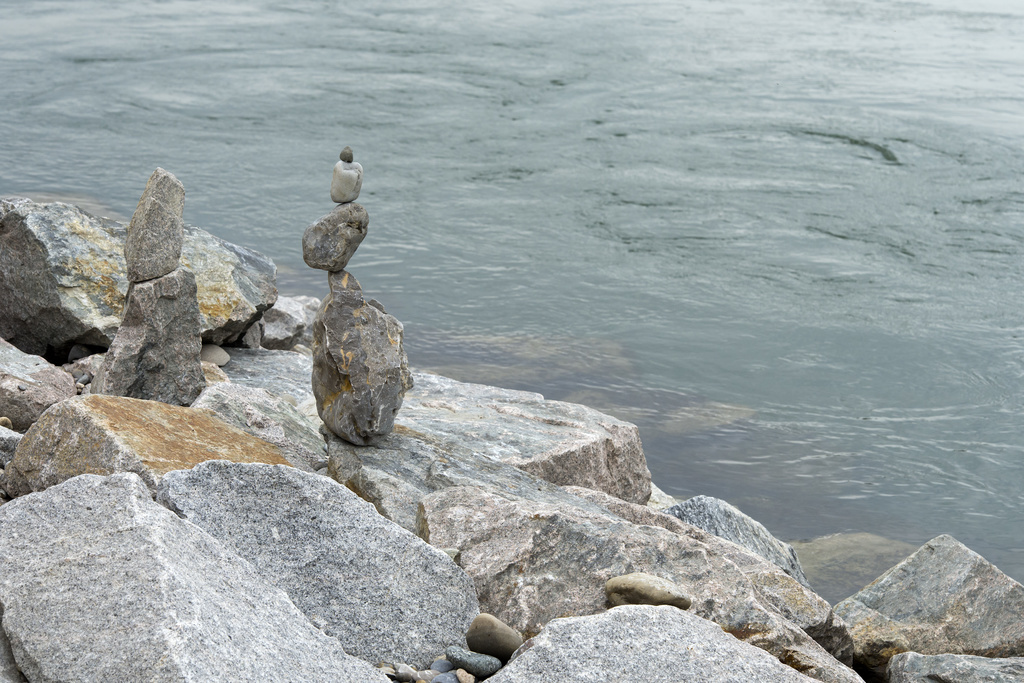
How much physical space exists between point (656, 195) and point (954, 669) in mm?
12669

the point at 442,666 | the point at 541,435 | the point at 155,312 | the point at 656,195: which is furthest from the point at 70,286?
the point at 656,195

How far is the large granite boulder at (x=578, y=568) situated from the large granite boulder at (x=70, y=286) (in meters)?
3.62

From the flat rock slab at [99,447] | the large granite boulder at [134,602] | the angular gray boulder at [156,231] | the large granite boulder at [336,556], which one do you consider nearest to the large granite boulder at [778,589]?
the large granite boulder at [336,556]

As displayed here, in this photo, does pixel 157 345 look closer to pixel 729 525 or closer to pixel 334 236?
pixel 334 236

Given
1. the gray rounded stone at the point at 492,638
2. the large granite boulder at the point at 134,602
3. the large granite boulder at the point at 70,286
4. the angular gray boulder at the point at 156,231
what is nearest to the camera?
the large granite boulder at the point at 134,602

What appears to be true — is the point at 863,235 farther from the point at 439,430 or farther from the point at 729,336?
the point at 439,430

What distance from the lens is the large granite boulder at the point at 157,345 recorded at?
5.67 m

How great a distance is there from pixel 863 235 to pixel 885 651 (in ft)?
36.9

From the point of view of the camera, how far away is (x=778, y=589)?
459 cm

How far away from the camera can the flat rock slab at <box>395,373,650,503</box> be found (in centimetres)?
593

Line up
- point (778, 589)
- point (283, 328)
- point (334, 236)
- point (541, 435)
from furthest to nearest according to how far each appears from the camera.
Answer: point (283, 328)
point (541, 435)
point (334, 236)
point (778, 589)

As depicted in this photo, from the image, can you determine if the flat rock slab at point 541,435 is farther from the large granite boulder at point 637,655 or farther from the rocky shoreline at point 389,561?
the large granite boulder at point 637,655

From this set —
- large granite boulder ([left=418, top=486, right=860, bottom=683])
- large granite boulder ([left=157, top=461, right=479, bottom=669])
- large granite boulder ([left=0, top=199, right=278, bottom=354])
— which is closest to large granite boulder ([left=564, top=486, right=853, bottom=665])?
large granite boulder ([left=418, top=486, right=860, bottom=683])

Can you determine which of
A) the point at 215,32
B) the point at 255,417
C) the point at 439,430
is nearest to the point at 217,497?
the point at 255,417
